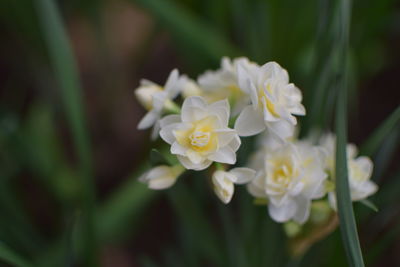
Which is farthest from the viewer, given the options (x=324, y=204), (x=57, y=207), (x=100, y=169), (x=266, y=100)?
(x=100, y=169)

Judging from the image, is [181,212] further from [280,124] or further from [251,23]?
[251,23]

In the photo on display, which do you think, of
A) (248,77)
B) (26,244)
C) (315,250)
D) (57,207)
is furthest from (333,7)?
(57,207)

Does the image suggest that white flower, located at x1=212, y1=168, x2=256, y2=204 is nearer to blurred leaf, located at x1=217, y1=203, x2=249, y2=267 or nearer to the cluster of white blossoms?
the cluster of white blossoms

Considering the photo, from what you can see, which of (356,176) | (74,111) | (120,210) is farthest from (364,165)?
(120,210)

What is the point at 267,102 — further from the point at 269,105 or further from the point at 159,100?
the point at 159,100

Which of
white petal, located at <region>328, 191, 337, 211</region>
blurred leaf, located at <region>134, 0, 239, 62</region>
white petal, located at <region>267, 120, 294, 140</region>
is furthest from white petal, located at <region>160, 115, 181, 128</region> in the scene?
blurred leaf, located at <region>134, 0, 239, 62</region>
